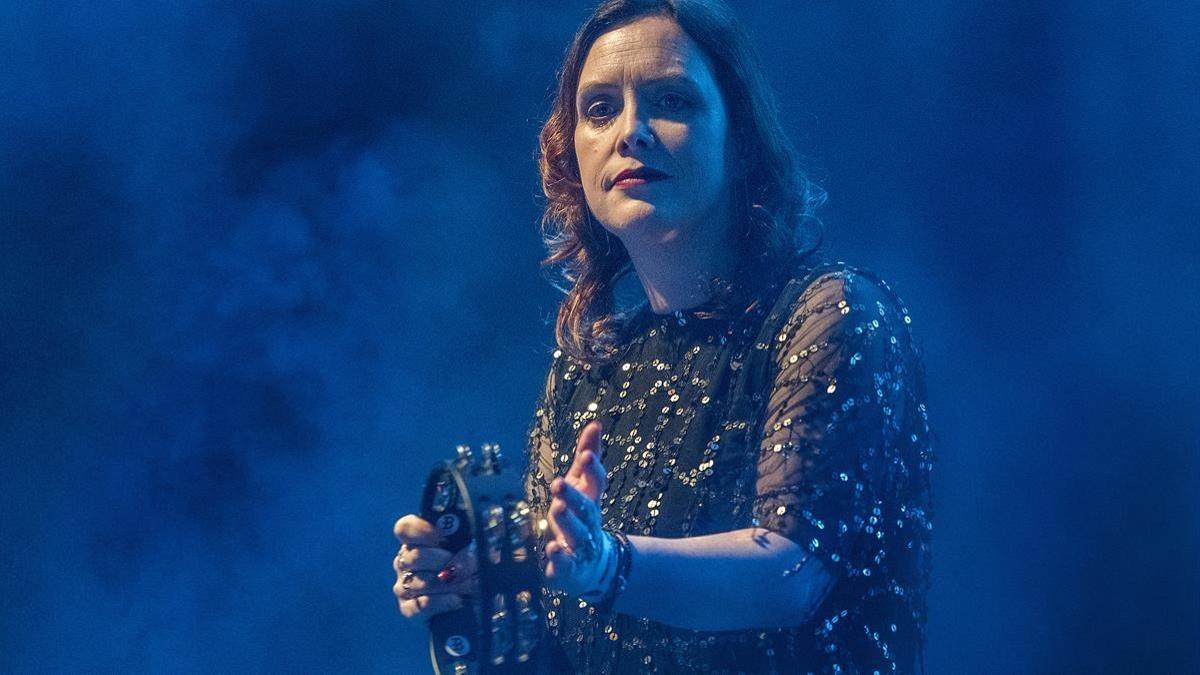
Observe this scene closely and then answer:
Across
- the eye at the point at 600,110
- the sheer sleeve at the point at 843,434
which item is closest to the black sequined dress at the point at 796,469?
the sheer sleeve at the point at 843,434

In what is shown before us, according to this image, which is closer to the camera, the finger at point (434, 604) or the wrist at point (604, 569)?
the wrist at point (604, 569)

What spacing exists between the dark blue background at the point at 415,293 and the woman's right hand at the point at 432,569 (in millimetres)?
1864

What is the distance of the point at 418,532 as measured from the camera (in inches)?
62.9

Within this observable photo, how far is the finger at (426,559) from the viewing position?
5.19 feet

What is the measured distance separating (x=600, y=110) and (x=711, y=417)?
607 mm

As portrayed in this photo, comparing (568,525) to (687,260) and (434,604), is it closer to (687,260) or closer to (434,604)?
(434,604)

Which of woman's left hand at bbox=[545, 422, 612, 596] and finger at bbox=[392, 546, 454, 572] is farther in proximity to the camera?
finger at bbox=[392, 546, 454, 572]

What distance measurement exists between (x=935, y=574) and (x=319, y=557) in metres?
1.79

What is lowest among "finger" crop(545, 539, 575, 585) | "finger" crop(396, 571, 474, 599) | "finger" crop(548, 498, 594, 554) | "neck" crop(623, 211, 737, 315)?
"finger" crop(545, 539, 575, 585)

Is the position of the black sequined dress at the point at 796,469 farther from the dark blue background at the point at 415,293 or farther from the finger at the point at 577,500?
the dark blue background at the point at 415,293

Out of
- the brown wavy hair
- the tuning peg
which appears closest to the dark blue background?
the brown wavy hair

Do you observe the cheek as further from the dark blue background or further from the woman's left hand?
the dark blue background

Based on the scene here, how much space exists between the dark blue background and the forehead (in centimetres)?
136

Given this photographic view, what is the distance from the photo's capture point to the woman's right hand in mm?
1580
